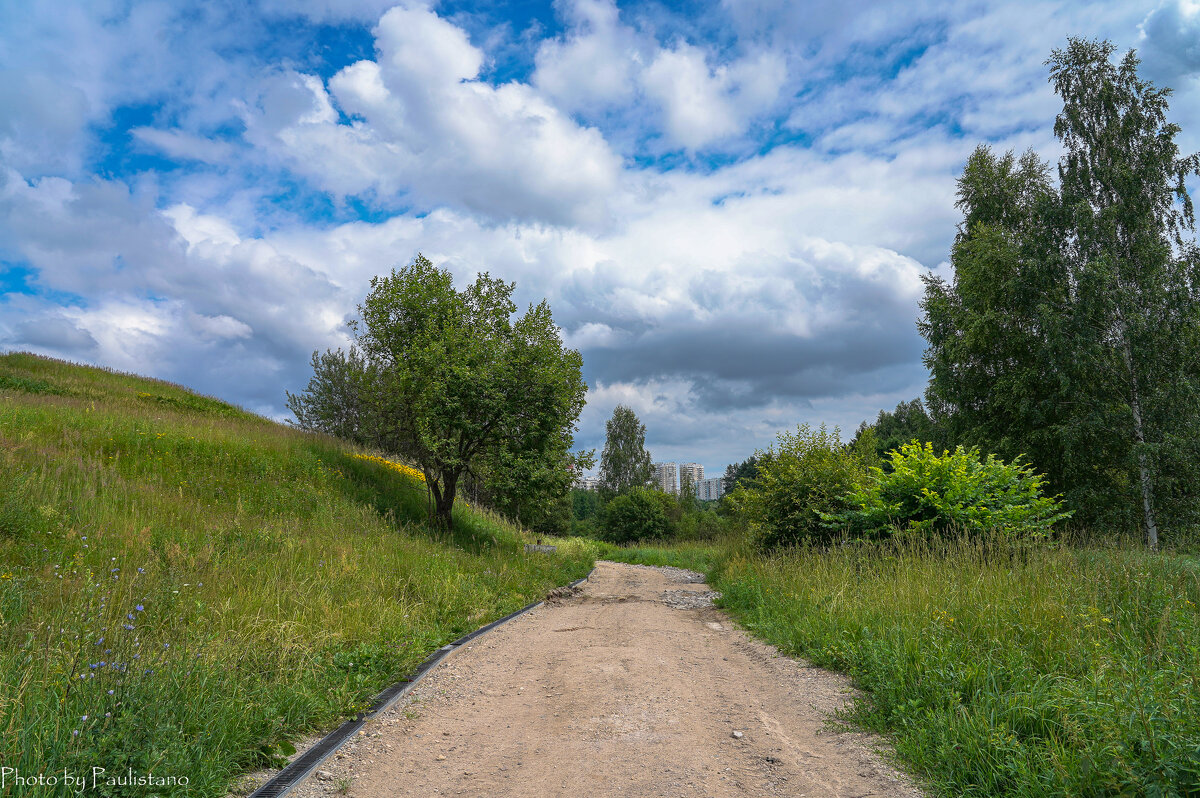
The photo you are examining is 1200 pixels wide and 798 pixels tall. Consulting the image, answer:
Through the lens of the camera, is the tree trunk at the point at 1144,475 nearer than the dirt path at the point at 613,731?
No

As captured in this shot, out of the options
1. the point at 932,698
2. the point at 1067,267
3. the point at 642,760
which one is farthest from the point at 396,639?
the point at 1067,267

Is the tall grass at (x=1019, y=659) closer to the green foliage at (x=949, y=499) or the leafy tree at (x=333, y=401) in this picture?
the green foliage at (x=949, y=499)

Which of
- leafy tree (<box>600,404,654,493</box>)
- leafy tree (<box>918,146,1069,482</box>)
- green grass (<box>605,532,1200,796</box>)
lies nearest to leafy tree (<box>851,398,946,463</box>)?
leafy tree (<box>918,146,1069,482</box>)

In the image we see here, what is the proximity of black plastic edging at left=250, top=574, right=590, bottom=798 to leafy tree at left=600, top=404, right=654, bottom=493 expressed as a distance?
53.1 m

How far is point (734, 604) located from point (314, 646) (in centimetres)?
714

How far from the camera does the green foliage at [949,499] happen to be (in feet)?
29.9

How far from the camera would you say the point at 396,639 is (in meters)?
6.42

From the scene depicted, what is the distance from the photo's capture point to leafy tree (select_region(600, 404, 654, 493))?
5925cm

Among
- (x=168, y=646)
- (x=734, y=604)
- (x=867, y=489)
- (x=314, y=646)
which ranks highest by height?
(x=867, y=489)

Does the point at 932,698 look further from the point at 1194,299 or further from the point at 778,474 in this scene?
the point at 1194,299

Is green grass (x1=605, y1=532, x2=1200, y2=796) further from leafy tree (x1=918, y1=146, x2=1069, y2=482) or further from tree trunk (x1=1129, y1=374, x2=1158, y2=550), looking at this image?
leafy tree (x1=918, y1=146, x2=1069, y2=482)

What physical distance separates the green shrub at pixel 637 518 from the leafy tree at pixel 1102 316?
30799 mm

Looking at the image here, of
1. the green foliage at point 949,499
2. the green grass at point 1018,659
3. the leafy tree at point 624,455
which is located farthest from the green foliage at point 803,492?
the leafy tree at point 624,455

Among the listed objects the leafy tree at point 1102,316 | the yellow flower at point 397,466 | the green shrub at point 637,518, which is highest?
the leafy tree at point 1102,316
